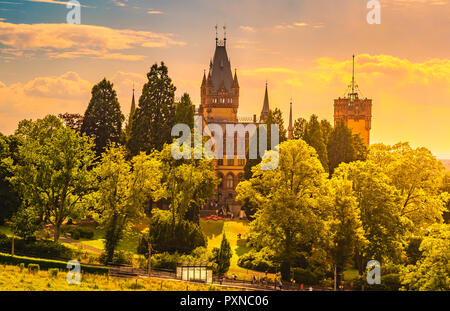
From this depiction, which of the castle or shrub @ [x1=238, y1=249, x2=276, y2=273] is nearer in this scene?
shrub @ [x1=238, y1=249, x2=276, y2=273]

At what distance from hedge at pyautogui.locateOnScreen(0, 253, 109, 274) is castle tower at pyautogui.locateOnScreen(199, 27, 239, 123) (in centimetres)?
10847

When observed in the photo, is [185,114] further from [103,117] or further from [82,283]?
[82,283]

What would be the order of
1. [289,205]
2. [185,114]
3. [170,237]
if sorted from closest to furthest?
[289,205] < [170,237] < [185,114]

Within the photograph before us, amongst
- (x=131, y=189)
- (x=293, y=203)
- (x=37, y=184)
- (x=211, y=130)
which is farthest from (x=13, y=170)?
(x=211, y=130)

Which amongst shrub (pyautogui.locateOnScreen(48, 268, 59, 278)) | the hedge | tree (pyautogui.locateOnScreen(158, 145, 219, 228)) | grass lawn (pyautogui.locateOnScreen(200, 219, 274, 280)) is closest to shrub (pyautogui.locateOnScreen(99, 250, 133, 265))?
the hedge

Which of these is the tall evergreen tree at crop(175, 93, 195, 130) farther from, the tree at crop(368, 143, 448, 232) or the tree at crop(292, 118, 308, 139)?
the tree at crop(368, 143, 448, 232)

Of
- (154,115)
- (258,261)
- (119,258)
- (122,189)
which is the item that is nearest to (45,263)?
(119,258)

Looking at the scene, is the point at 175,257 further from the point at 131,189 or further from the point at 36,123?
the point at 36,123

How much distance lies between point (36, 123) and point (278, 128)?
108 ft

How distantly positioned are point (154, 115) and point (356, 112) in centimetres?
7746

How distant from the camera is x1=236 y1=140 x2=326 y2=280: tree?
50438 mm

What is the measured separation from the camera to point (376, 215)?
52.8m

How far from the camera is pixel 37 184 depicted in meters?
57.5

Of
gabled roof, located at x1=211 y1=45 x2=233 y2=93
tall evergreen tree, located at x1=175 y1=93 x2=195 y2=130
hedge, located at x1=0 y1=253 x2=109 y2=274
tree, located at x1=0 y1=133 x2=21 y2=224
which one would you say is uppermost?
gabled roof, located at x1=211 y1=45 x2=233 y2=93
